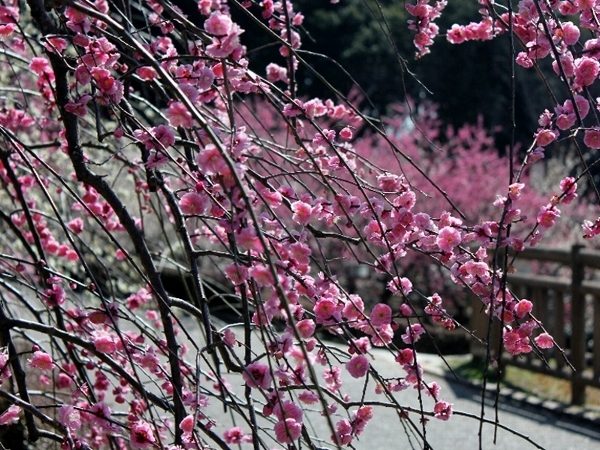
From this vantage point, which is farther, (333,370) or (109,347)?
(333,370)

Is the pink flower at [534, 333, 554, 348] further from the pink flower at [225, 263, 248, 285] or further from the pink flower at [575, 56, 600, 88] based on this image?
the pink flower at [225, 263, 248, 285]

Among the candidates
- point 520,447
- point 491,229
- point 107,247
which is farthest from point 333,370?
point 107,247

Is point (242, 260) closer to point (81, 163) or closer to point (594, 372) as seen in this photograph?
point (81, 163)

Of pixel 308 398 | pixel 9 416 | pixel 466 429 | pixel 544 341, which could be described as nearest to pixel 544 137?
pixel 544 341

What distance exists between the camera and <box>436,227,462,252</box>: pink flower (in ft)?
5.82

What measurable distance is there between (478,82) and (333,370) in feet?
61.4

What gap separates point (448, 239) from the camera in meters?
1.78

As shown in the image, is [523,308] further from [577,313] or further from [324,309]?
[577,313]

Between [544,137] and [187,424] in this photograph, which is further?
[544,137]

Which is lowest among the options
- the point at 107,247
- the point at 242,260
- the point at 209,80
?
the point at 242,260

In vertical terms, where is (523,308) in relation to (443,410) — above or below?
above

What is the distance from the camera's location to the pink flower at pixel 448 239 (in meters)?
1.78

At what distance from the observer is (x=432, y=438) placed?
194 inches

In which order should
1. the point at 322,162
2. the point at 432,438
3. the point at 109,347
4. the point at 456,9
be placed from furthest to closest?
1. the point at 456,9
2. the point at 432,438
3. the point at 322,162
4. the point at 109,347
